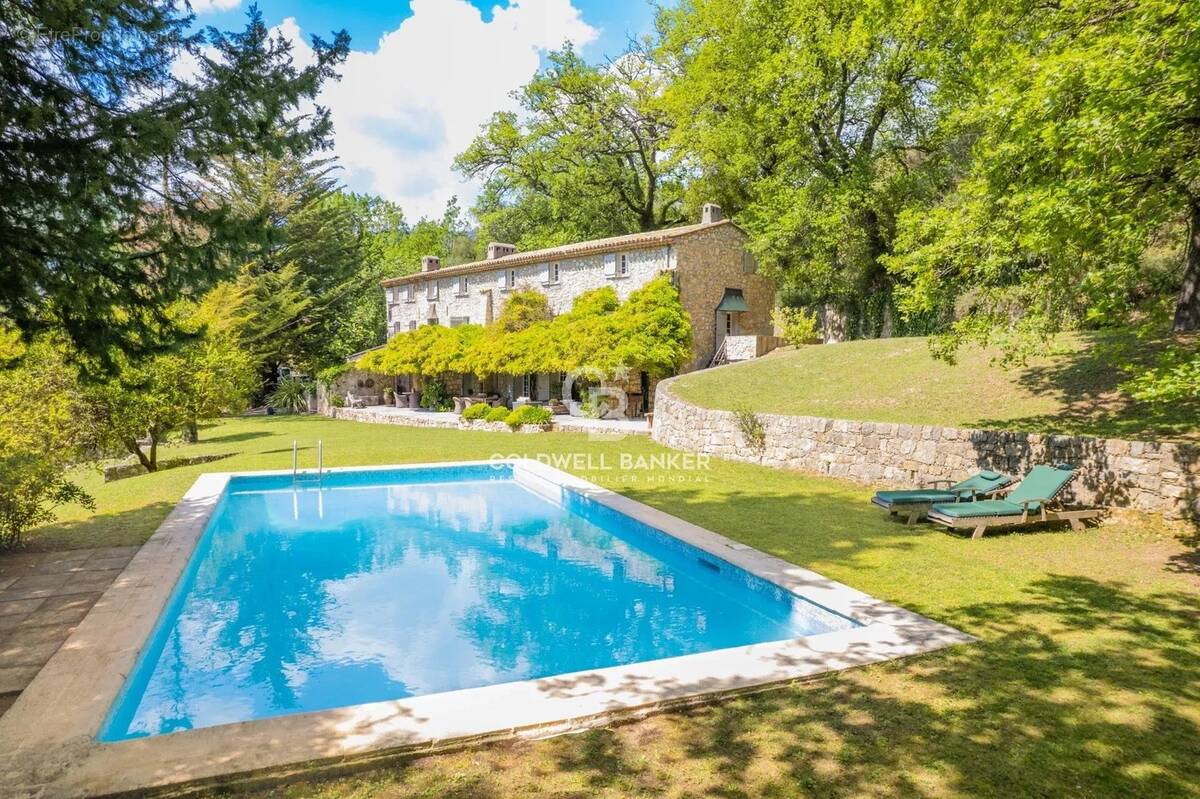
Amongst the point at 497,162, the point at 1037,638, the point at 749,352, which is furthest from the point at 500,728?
the point at 497,162

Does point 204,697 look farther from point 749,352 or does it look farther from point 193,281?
point 749,352

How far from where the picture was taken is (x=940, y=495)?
34.0 ft

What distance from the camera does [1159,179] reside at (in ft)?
27.3

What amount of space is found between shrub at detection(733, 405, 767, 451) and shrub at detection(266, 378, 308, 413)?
31.6 metres

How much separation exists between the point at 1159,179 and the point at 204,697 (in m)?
12.5

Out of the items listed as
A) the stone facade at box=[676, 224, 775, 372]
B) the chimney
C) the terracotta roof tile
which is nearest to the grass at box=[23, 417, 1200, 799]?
the stone facade at box=[676, 224, 775, 372]

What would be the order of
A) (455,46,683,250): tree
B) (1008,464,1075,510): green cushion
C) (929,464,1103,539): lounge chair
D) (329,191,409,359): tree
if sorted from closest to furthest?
(929,464,1103,539): lounge chair, (1008,464,1075,510): green cushion, (455,46,683,250): tree, (329,191,409,359): tree

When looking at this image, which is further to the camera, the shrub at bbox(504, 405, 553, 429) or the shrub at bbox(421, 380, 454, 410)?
the shrub at bbox(421, 380, 454, 410)

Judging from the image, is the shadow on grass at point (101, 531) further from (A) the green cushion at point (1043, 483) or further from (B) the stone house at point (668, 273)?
(B) the stone house at point (668, 273)

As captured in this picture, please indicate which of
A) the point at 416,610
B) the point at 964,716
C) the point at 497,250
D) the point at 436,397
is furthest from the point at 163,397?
the point at 497,250

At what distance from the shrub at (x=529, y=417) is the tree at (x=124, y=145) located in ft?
57.4

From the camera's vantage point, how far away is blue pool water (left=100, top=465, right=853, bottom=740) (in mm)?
6227

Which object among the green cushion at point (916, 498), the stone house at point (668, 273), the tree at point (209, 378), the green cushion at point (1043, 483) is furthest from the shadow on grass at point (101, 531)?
the stone house at point (668, 273)

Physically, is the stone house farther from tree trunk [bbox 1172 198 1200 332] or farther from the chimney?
tree trunk [bbox 1172 198 1200 332]
